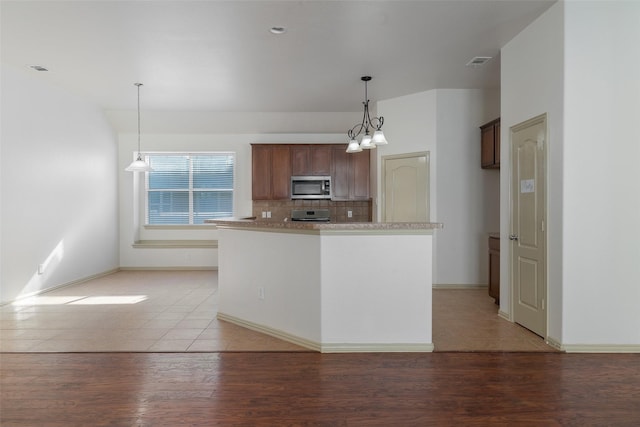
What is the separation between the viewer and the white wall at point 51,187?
5180mm

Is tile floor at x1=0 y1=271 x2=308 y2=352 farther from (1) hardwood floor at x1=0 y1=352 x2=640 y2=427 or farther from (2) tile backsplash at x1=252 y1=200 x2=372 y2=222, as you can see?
(2) tile backsplash at x1=252 y1=200 x2=372 y2=222

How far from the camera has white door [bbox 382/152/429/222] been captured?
6059 millimetres

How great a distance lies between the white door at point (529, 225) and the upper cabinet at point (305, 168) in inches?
147

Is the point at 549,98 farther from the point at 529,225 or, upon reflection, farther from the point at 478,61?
the point at 478,61

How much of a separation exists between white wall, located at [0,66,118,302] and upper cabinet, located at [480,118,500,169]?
20.5 ft

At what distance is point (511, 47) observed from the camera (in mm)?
4203

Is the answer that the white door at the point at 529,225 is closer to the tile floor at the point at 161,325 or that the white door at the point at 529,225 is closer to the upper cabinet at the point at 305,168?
the tile floor at the point at 161,325

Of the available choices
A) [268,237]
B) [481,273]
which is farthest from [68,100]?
[481,273]

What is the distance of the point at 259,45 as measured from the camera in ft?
14.1

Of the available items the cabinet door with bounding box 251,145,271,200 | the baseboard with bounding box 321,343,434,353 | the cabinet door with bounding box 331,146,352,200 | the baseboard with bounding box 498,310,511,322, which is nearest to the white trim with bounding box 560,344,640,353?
the baseboard with bounding box 498,310,511,322

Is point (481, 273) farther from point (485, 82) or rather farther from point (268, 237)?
point (268, 237)

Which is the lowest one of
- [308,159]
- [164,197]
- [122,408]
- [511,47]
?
[122,408]

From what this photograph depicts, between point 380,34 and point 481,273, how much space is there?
379cm

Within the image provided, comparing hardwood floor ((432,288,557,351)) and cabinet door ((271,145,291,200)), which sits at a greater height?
cabinet door ((271,145,291,200))
